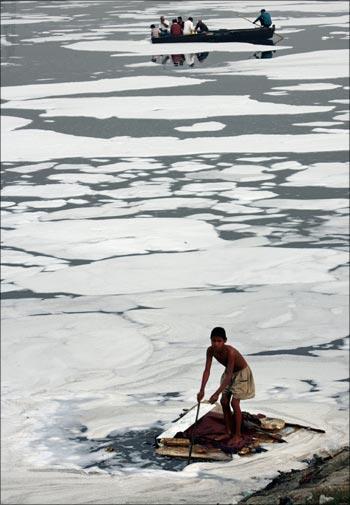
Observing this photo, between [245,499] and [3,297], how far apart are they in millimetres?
5373

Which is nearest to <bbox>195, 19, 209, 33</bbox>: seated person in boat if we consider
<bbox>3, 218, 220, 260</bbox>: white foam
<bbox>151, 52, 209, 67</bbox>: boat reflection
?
<bbox>151, 52, 209, 67</bbox>: boat reflection

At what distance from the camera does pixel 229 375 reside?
21.1 feet

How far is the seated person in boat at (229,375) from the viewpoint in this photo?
19.9 feet

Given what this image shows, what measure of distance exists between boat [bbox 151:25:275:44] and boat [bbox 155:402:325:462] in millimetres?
25398

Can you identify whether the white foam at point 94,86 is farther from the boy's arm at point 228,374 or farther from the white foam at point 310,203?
the boy's arm at point 228,374

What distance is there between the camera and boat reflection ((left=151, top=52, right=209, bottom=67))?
1221 inches

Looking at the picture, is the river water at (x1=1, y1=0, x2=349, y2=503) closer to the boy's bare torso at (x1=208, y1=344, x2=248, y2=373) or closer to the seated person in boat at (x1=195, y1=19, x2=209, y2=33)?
the boy's bare torso at (x1=208, y1=344, x2=248, y2=373)

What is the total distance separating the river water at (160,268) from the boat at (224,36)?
525cm

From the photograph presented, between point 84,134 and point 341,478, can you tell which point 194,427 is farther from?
point 84,134

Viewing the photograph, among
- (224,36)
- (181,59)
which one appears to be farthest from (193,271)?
(224,36)

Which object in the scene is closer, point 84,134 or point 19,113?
point 84,134

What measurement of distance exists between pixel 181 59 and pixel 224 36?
6.90ft

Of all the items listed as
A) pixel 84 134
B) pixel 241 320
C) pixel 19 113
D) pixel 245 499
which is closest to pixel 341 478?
pixel 245 499

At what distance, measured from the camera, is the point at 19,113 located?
79.0ft
